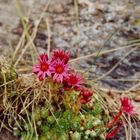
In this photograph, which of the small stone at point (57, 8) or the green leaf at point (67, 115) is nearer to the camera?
the green leaf at point (67, 115)

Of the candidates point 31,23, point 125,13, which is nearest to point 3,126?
point 31,23

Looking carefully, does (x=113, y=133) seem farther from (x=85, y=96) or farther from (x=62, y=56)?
(x=62, y=56)

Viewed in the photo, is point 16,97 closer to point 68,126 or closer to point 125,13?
point 68,126

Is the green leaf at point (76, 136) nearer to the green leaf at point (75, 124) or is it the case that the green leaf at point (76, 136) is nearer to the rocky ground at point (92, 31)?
the green leaf at point (75, 124)

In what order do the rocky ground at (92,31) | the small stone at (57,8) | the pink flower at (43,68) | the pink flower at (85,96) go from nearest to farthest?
the pink flower at (43,68) < the pink flower at (85,96) < the rocky ground at (92,31) < the small stone at (57,8)

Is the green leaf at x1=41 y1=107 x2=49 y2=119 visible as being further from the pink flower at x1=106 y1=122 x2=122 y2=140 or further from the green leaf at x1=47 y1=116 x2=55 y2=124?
the pink flower at x1=106 y1=122 x2=122 y2=140

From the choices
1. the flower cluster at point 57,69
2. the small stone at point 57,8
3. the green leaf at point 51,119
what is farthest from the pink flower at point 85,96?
the small stone at point 57,8

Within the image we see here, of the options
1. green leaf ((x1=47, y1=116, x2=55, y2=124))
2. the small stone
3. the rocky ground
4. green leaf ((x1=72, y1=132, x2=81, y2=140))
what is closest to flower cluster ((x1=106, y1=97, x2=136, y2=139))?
green leaf ((x1=72, y1=132, x2=81, y2=140))

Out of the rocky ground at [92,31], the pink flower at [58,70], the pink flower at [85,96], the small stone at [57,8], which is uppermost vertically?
the small stone at [57,8]

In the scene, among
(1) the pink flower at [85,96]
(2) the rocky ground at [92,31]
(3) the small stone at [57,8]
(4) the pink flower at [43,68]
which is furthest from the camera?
(3) the small stone at [57,8]
